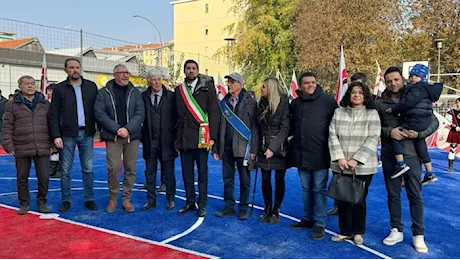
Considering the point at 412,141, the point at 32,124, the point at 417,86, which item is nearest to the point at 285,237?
the point at 412,141

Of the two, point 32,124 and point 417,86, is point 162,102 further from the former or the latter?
→ point 417,86

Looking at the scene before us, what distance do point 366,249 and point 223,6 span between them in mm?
53492

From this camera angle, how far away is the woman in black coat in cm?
546

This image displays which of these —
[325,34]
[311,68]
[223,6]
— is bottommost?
[311,68]

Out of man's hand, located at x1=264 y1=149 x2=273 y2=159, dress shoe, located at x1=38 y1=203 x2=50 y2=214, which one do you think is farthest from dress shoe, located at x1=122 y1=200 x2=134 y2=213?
man's hand, located at x1=264 y1=149 x2=273 y2=159

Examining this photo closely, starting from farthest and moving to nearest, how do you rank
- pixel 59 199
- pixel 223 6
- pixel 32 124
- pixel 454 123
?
1. pixel 223 6
2. pixel 454 123
3. pixel 59 199
4. pixel 32 124

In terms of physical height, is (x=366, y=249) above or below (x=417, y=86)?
below

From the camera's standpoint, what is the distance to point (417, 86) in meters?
4.71

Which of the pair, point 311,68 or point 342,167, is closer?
point 342,167

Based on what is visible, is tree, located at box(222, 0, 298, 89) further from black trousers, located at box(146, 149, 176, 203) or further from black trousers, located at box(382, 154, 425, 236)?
black trousers, located at box(382, 154, 425, 236)

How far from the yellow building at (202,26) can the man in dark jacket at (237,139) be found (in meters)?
47.4

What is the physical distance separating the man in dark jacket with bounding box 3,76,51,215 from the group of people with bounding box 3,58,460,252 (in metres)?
0.01

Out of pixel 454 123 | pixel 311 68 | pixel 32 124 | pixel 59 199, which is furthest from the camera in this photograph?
pixel 311 68

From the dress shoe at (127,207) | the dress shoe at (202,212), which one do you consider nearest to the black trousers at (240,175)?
the dress shoe at (202,212)
